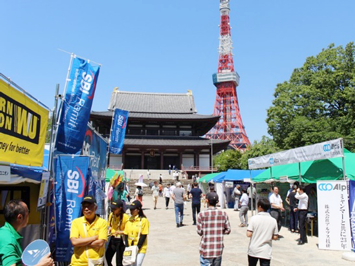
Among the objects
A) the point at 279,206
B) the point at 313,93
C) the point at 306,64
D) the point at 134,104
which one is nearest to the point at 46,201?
the point at 279,206

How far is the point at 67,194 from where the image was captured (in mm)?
5531

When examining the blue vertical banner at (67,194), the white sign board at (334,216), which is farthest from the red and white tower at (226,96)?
the blue vertical banner at (67,194)

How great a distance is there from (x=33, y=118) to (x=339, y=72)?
2223 cm

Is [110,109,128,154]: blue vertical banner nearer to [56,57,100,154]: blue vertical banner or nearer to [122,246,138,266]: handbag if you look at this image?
[56,57,100,154]: blue vertical banner

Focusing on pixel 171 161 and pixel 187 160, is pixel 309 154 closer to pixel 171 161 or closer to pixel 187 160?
pixel 187 160

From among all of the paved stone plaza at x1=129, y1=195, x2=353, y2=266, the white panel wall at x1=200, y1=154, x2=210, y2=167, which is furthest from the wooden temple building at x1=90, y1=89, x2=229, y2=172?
the paved stone plaza at x1=129, y1=195, x2=353, y2=266

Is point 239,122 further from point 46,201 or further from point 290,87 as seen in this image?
point 46,201

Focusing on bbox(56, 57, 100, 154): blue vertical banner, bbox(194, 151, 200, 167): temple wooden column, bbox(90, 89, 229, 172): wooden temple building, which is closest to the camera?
bbox(56, 57, 100, 154): blue vertical banner

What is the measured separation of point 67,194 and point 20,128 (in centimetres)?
146

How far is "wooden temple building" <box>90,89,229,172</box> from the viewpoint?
38906mm

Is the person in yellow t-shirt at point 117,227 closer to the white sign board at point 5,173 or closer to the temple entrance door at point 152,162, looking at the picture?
the white sign board at point 5,173

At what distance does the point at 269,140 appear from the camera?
124 ft

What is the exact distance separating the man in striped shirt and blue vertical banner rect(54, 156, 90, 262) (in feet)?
7.70

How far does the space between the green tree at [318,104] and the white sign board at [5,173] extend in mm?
21292
